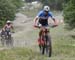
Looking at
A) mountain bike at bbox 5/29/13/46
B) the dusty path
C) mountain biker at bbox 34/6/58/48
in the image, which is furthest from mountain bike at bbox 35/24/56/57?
mountain bike at bbox 5/29/13/46

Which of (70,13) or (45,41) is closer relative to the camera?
(45,41)

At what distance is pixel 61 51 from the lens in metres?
14.3

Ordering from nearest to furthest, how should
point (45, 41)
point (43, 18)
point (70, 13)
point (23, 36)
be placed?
1. point (43, 18)
2. point (45, 41)
3. point (70, 13)
4. point (23, 36)

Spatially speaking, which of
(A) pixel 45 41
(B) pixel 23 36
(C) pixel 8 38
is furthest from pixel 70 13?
(A) pixel 45 41

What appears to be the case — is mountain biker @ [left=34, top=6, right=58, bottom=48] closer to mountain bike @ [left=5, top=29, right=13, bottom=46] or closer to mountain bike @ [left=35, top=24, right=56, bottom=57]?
mountain bike @ [left=35, top=24, right=56, bottom=57]

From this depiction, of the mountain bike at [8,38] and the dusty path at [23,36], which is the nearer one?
the dusty path at [23,36]

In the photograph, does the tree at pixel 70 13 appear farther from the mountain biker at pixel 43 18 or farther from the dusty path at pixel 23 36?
the mountain biker at pixel 43 18

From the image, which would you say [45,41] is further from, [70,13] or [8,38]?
[70,13]

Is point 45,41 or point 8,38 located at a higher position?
point 45,41

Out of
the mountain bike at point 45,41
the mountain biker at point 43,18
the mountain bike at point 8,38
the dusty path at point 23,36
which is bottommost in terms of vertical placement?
the dusty path at point 23,36

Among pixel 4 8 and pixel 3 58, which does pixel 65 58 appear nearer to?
pixel 3 58

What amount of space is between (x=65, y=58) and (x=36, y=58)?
0.97 meters

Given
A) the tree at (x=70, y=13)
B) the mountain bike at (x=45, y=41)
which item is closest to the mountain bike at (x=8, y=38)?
the mountain bike at (x=45, y=41)

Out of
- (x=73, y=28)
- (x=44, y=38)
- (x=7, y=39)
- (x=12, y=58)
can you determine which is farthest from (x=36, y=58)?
(x=73, y=28)
